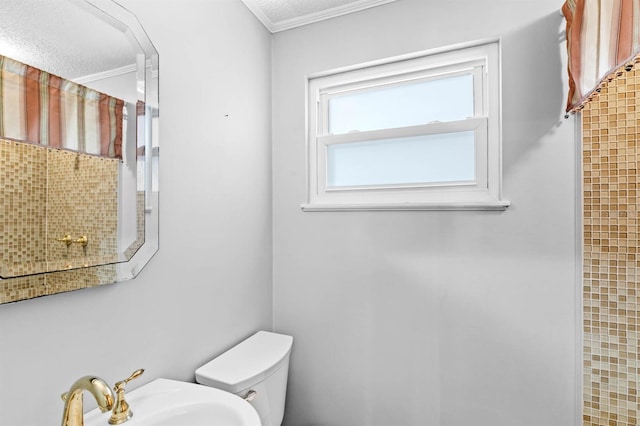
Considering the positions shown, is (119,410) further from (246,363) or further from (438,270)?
(438,270)

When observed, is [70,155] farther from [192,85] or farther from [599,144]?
[599,144]

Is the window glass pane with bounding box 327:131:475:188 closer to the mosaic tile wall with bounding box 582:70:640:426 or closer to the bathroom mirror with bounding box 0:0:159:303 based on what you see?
the mosaic tile wall with bounding box 582:70:640:426

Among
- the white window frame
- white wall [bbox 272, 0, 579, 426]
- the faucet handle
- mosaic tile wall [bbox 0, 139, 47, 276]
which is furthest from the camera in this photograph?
the white window frame

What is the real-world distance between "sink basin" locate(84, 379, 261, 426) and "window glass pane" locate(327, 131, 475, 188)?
110 cm

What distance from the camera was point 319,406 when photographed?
1664 mm

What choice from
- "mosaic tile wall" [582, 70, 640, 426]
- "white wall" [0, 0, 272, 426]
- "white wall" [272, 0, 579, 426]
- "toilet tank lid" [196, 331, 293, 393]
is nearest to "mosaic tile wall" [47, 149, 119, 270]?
"white wall" [0, 0, 272, 426]

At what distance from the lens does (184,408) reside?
0.95 metres

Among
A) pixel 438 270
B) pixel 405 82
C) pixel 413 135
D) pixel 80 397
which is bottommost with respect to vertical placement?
pixel 80 397

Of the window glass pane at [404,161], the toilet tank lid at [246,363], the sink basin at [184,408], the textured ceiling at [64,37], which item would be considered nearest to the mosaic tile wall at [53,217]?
the textured ceiling at [64,37]

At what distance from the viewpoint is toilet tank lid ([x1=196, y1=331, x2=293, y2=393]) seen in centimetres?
117

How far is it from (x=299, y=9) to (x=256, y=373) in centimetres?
170

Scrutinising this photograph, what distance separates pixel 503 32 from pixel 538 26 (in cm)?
12

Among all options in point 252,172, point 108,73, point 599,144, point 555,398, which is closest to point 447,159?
point 599,144

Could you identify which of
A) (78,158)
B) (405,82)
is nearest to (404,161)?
(405,82)
